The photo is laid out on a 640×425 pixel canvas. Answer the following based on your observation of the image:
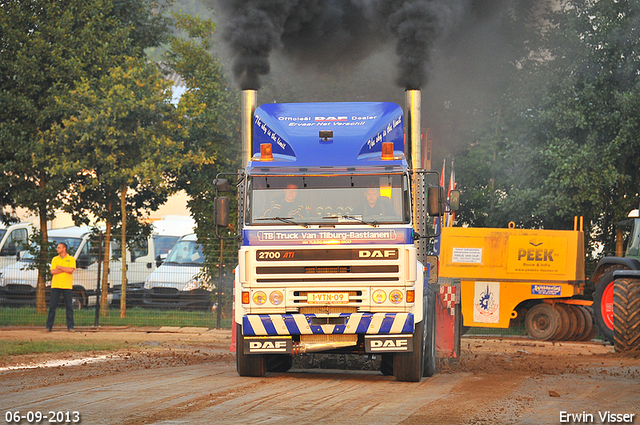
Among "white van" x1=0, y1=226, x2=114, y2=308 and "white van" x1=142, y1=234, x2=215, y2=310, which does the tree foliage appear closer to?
"white van" x1=142, y1=234, x2=215, y2=310

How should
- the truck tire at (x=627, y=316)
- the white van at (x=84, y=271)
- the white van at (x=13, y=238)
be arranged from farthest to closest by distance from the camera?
the white van at (x=13, y=238)
the white van at (x=84, y=271)
the truck tire at (x=627, y=316)

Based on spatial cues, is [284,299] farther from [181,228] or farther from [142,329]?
[181,228]

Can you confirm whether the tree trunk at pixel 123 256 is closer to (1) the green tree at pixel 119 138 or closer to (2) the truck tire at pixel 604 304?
(1) the green tree at pixel 119 138

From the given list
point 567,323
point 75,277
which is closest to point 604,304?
point 567,323

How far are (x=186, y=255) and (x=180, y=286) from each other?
2096 millimetres

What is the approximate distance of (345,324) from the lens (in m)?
11.2

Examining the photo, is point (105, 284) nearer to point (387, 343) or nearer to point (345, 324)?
point (345, 324)

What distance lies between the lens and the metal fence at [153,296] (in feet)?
77.0

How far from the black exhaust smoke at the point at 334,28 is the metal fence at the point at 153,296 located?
6.74 m

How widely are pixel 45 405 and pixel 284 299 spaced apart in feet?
10.7

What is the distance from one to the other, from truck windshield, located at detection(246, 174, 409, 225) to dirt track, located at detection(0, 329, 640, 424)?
2.08 metres

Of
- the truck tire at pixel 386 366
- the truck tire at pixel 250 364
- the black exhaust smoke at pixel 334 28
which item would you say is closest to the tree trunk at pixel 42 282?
the black exhaust smoke at pixel 334 28

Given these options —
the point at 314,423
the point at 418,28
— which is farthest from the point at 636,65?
the point at 314,423

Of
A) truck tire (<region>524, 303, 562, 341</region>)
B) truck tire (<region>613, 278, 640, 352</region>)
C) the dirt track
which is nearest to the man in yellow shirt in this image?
the dirt track
